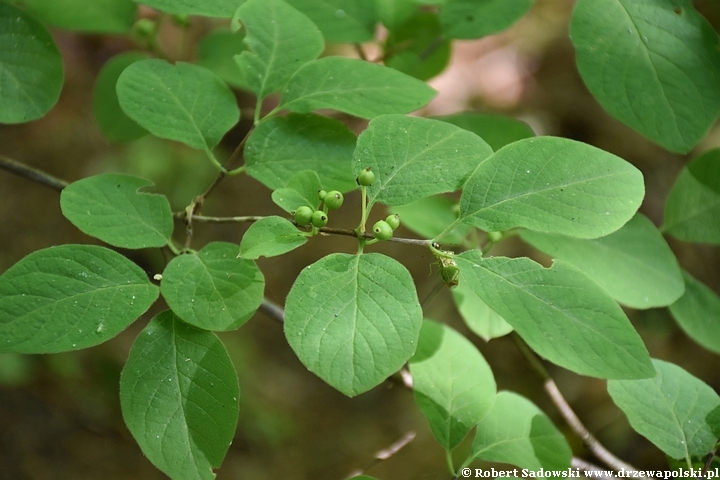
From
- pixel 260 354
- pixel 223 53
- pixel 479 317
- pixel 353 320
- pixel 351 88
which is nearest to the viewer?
pixel 353 320

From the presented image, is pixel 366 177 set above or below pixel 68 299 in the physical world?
above

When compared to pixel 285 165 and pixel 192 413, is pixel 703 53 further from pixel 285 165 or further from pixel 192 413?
pixel 192 413

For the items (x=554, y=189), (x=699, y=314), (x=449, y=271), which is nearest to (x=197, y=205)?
(x=449, y=271)

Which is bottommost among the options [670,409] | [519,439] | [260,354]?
[260,354]

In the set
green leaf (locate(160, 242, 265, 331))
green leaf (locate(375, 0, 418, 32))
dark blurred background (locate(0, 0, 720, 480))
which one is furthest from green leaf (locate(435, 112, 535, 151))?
dark blurred background (locate(0, 0, 720, 480))

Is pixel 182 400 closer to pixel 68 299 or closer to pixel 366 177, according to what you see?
pixel 68 299

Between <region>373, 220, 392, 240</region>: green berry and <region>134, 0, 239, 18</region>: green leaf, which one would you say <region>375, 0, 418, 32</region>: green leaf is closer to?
<region>134, 0, 239, 18</region>: green leaf
